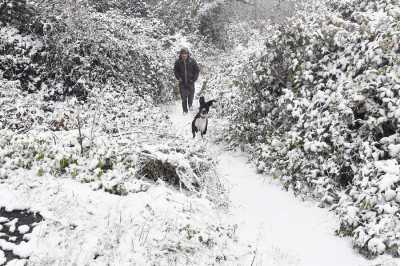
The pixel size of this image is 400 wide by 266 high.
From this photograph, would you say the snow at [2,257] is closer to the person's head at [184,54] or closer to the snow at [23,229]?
the snow at [23,229]

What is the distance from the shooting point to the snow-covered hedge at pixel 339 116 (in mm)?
5348

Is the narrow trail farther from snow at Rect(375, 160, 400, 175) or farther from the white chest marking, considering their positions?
the white chest marking

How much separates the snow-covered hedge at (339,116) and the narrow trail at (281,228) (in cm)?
23

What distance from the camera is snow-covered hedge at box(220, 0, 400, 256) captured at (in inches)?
211

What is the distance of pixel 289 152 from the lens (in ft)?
23.4

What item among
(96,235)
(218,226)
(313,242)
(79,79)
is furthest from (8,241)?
(79,79)

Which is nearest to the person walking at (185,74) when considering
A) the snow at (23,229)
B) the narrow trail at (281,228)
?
the narrow trail at (281,228)

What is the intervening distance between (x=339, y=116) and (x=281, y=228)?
6.73ft

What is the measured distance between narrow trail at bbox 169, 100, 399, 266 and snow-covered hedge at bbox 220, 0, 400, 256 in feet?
0.75

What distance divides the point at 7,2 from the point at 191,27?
9.98m

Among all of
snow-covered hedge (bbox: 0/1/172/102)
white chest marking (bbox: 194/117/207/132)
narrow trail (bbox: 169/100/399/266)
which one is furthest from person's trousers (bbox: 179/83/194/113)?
narrow trail (bbox: 169/100/399/266)

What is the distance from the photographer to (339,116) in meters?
6.53

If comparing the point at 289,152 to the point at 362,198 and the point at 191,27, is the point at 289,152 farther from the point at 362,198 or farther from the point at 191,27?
the point at 191,27

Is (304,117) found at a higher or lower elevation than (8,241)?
higher
